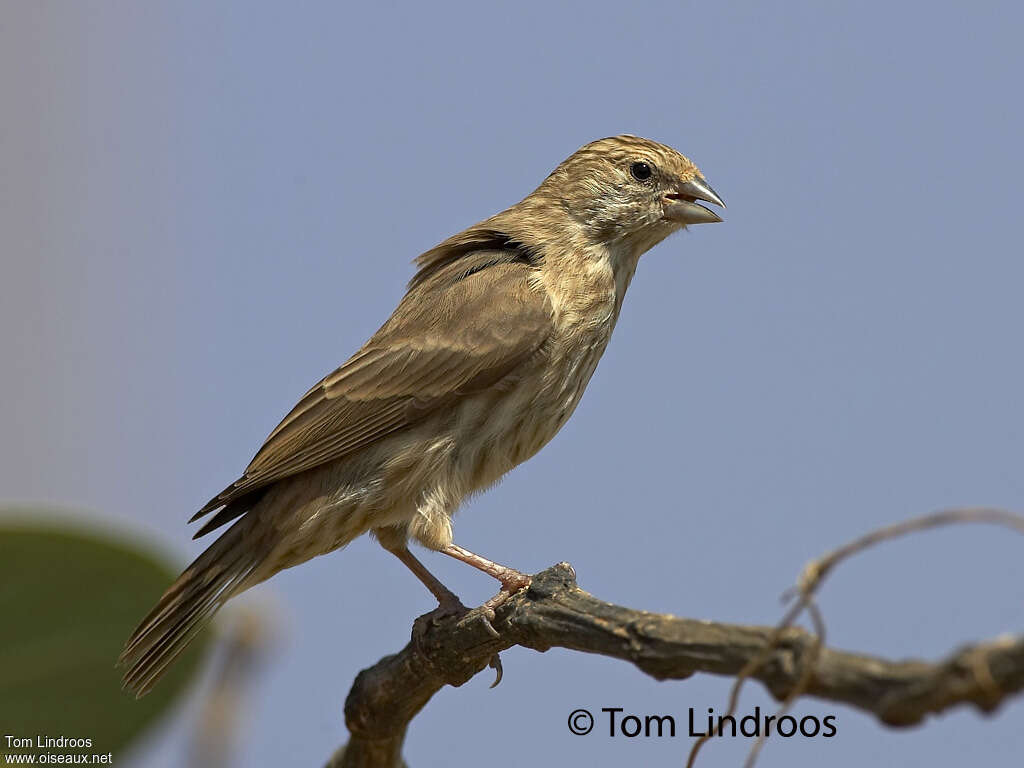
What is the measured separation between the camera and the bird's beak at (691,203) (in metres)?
5.18

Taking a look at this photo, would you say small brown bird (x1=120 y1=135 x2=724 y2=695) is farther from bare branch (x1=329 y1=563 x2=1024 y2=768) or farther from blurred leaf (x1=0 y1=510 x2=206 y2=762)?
blurred leaf (x1=0 y1=510 x2=206 y2=762)

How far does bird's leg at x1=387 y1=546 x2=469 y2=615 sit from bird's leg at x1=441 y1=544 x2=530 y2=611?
5.3 inches

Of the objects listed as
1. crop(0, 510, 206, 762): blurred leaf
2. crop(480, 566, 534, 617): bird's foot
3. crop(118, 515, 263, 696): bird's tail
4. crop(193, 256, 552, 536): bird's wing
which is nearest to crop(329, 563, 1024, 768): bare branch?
crop(480, 566, 534, 617): bird's foot

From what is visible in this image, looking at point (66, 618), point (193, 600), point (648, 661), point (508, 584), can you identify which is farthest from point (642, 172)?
point (66, 618)

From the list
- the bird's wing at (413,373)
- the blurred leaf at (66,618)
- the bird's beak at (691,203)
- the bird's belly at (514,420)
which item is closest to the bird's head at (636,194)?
the bird's beak at (691,203)

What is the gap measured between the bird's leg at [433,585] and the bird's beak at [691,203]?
1808 millimetres

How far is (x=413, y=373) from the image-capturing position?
15.4 ft

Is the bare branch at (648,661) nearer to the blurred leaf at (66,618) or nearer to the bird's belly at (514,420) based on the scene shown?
the bird's belly at (514,420)

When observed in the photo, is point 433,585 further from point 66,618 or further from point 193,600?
point 66,618

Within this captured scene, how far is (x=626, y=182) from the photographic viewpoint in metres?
5.32

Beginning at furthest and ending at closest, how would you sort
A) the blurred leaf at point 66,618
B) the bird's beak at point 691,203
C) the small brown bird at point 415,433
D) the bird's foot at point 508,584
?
the bird's beak at point 691,203
the small brown bird at point 415,433
the bird's foot at point 508,584
the blurred leaf at point 66,618

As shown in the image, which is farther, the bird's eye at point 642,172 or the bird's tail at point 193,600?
the bird's eye at point 642,172

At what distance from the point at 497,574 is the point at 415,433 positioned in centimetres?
66

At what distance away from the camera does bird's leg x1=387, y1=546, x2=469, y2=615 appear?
4.31 metres
